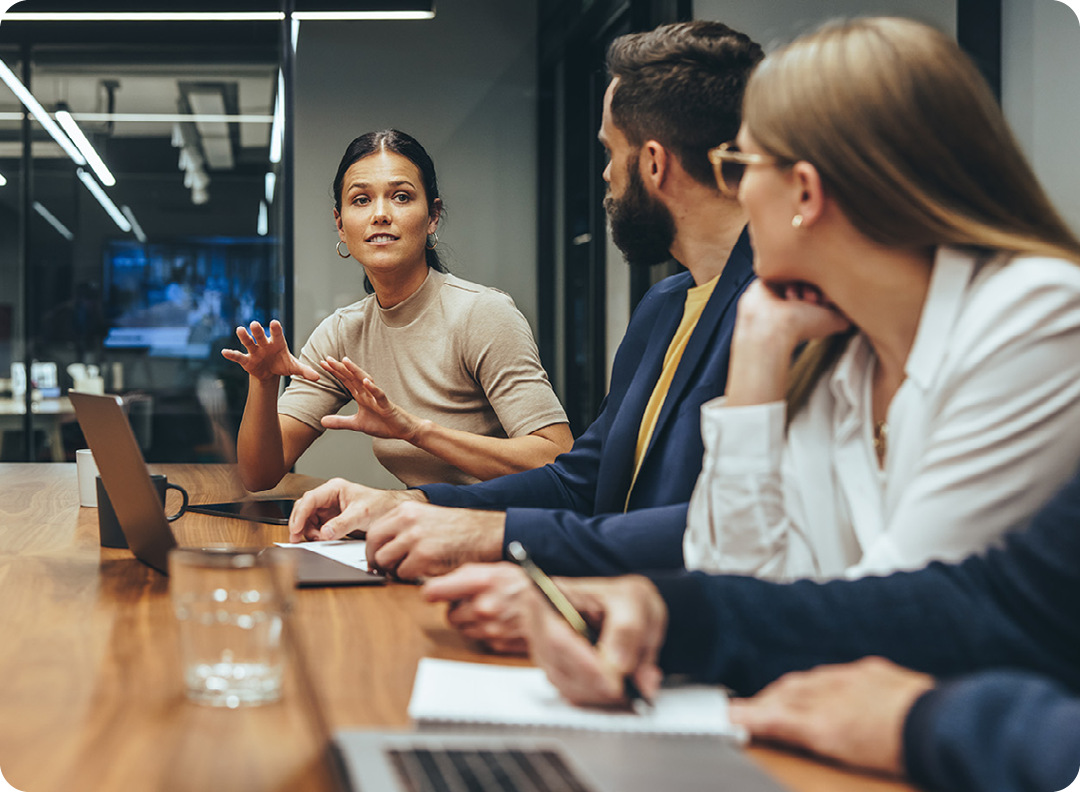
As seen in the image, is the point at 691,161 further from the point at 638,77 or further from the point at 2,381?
the point at 2,381

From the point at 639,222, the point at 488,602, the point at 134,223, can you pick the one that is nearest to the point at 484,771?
the point at 488,602

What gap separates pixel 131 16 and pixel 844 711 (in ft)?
15.7

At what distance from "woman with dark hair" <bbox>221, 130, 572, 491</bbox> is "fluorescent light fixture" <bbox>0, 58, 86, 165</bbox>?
2.59 m

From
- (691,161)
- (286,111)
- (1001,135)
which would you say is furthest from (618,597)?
(286,111)

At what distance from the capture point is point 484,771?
52 centimetres

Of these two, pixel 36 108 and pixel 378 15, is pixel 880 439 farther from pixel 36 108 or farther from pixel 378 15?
pixel 36 108

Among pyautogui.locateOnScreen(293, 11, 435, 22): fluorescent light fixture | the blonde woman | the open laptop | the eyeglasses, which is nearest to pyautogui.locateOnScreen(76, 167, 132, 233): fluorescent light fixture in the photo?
pyautogui.locateOnScreen(293, 11, 435, 22): fluorescent light fixture

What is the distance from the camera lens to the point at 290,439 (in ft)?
7.69

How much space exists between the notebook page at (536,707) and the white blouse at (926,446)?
25 centimetres

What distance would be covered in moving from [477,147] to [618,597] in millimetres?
3454

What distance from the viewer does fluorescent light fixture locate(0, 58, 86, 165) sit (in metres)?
4.46

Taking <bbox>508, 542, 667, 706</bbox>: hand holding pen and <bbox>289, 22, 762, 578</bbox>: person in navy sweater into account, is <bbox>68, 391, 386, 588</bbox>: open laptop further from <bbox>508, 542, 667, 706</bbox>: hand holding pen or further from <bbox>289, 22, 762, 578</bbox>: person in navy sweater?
<bbox>508, 542, 667, 706</bbox>: hand holding pen

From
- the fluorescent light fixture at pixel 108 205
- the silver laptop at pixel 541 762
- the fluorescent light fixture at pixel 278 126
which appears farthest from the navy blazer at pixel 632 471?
the fluorescent light fixture at pixel 108 205

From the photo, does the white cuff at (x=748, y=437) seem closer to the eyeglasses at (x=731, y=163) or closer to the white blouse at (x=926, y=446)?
the white blouse at (x=926, y=446)
